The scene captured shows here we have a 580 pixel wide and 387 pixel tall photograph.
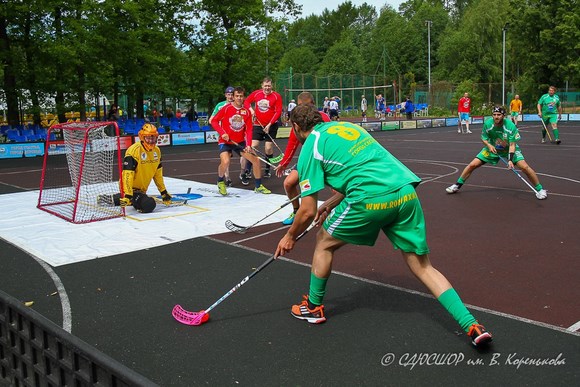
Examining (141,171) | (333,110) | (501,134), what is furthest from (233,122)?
(333,110)

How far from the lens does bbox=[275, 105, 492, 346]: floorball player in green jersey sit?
427cm

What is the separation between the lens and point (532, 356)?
13.7ft

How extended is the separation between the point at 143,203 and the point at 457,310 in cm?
631

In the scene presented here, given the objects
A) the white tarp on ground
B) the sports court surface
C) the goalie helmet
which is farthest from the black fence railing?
the goalie helmet

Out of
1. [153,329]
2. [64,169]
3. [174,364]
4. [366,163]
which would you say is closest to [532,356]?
[366,163]

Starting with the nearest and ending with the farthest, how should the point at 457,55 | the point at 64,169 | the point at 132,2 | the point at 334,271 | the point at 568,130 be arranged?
the point at 334,271
the point at 64,169
the point at 132,2
the point at 568,130
the point at 457,55

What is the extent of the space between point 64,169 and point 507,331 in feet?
50.3

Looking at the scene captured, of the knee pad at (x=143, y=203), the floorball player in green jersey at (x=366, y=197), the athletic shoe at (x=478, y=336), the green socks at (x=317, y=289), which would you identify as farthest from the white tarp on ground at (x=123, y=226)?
the athletic shoe at (x=478, y=336)

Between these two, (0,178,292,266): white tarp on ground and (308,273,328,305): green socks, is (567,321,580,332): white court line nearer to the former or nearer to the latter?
(308,273,328,305): green socks

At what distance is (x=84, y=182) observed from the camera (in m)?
11.7

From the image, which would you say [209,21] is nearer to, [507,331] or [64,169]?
[64,169]

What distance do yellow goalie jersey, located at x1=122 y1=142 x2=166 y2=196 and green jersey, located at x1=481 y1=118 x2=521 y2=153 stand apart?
582cm

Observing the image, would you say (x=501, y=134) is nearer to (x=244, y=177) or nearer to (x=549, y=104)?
(x=244, y=177)

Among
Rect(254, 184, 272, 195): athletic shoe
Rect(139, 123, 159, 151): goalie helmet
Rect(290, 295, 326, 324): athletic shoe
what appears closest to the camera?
Rect(290, 295, 326, 324): athletic shoe
